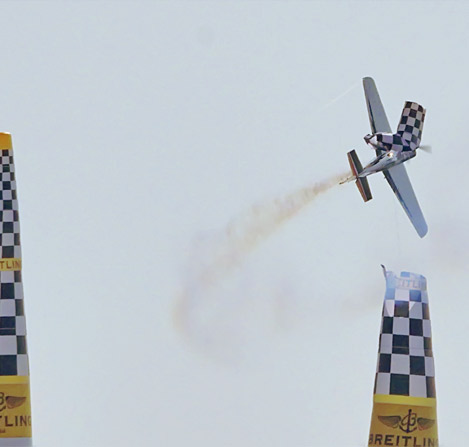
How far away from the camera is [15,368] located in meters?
18.9

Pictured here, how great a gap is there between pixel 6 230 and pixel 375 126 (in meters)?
25.6

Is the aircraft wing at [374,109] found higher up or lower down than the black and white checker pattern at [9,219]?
higher up

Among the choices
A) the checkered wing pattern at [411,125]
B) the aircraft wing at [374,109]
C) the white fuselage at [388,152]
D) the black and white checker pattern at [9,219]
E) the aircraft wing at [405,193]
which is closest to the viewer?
the black and white checker pattern at [9,219]

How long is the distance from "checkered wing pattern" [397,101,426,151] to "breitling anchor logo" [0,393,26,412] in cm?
2501

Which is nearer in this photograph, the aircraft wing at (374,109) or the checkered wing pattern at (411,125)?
the checkered wing pattern at (411,125)

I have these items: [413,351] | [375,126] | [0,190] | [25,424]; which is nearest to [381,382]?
[413,351]

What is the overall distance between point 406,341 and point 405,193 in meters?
29.8

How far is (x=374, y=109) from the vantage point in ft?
144

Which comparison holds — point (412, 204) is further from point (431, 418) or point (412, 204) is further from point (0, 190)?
point (431, 418)

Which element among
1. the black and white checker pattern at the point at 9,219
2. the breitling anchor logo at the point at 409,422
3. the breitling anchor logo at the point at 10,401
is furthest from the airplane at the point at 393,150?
the breitling anchor logo at the point at 409,422

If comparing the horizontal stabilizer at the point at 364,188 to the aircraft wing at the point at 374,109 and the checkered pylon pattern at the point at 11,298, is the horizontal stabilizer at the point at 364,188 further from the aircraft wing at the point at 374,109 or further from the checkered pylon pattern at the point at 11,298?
the checkered pylon pattern at the point at 11,298

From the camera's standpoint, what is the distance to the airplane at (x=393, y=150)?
4088 cm

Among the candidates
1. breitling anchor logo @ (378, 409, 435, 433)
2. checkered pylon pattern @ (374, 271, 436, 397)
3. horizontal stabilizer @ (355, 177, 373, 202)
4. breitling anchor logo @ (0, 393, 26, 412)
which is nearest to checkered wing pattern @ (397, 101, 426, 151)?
horizontal stabilizer @ (355, 177, 373, 202)

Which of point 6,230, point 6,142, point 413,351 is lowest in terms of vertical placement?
point 413,351
